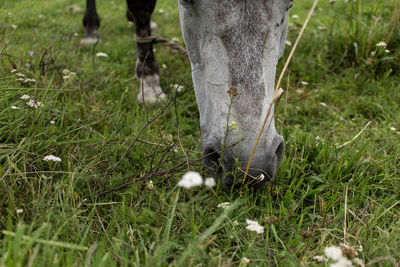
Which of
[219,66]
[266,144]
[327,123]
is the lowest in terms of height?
[327,123]

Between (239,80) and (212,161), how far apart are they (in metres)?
0.40

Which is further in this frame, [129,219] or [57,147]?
[57,147]

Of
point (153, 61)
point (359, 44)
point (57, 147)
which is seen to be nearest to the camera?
point (57, 147)

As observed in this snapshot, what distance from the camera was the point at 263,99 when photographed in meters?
1.61

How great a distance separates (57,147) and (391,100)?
9.44ft

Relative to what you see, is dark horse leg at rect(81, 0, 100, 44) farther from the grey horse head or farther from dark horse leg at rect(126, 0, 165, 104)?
the grey horse head

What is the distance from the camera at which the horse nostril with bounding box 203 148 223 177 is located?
162cm

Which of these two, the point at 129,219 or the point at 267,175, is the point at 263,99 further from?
the point at 129,219

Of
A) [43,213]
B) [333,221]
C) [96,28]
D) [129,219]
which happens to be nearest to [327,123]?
[333,221]

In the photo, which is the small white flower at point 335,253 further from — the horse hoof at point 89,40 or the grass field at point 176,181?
the horse hoof at point 89,40

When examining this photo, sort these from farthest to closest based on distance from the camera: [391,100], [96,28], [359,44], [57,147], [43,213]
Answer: [96,28]
[359,44]
[391,100]
[57,147]
[43,213]

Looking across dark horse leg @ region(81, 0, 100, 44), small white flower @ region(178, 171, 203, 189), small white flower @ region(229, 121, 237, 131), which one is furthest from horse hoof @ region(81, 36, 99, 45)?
small white flower @ region(178, 171, 203, 189)

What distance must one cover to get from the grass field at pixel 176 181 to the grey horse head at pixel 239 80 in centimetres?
21

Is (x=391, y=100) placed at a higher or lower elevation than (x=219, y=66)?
lower
